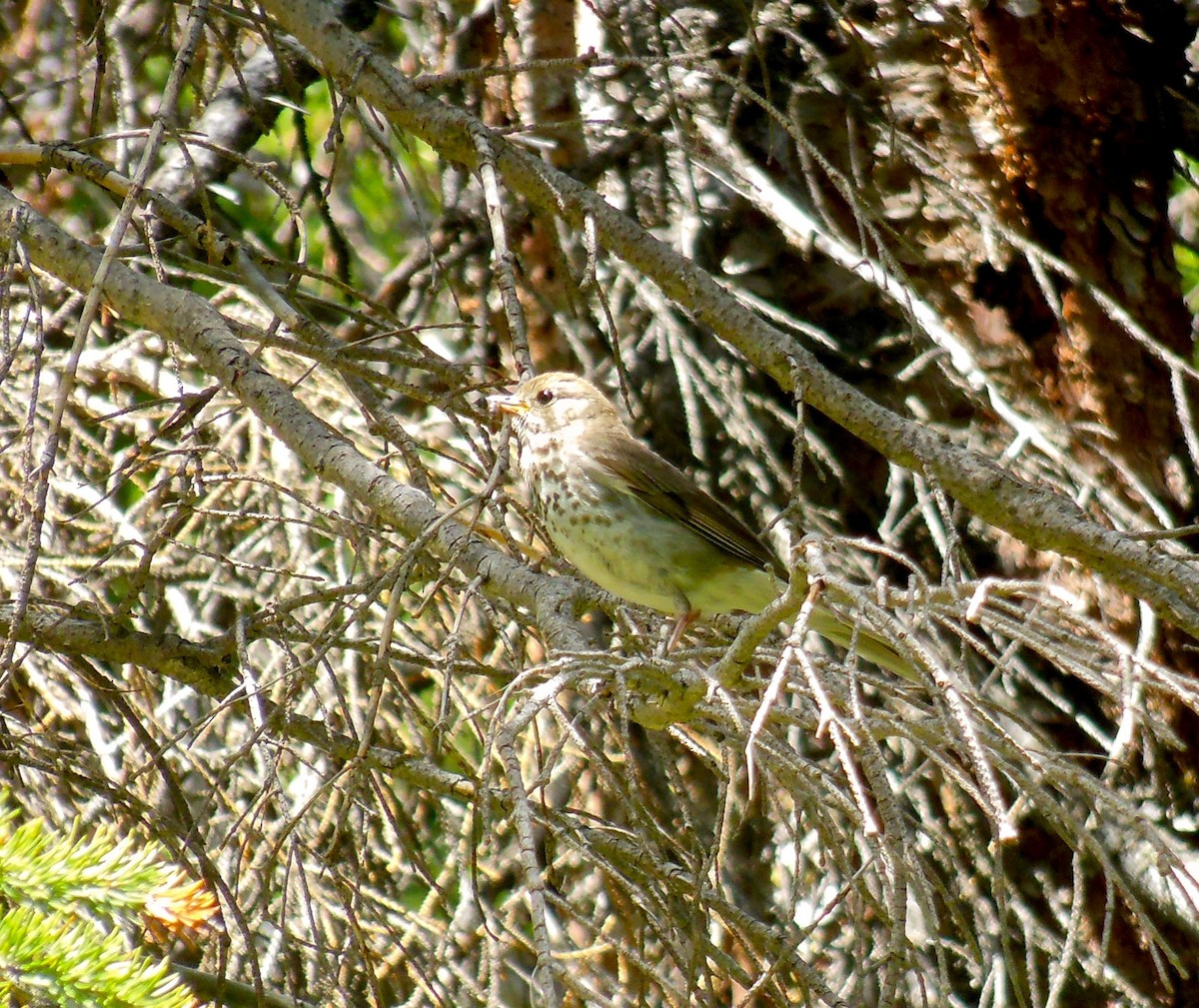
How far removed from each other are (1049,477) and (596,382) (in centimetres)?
161

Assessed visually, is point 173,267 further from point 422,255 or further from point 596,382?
point 596,382

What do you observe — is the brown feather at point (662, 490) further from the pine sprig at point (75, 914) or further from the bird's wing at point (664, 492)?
the pine sprig at point (75, 914)

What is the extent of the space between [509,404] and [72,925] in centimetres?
215

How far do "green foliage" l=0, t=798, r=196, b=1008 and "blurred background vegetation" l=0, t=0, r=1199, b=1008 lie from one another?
38 centimetres

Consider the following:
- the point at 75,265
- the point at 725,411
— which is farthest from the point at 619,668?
the point at 725,411

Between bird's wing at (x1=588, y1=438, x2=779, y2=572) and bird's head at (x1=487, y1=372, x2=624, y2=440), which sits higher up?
bird's head at (x1=487, y1=372, x2=624, y2=440)

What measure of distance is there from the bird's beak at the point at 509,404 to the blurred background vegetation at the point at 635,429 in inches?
3.6

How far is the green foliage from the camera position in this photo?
4.89ft

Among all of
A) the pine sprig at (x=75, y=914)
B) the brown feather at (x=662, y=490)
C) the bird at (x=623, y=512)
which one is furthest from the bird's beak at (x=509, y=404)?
the pine sprig at (x=75, y=914)

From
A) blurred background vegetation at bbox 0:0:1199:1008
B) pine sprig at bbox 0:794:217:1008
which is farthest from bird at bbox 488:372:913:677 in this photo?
pine sprig at bbox 0:794:217:1008

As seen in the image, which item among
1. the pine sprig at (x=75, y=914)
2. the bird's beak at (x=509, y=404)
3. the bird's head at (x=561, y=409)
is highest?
the pine sprig at (x=75, y=914)

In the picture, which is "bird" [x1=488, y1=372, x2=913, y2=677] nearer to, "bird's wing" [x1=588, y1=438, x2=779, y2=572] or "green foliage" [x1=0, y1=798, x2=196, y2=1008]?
"bird's wing" [x1=588, y1=438, x2=779, y2=572]

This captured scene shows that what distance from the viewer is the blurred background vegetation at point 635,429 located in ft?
7.66

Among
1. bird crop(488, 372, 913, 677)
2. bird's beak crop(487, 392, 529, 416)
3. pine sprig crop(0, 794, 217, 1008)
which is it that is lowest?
bird crop(488, 372, 913, 677)
